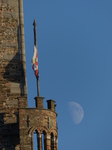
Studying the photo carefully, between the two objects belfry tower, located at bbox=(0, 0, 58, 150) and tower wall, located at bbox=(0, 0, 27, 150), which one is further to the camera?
tower wall, located at bbox=(0, 0, 27, 150)

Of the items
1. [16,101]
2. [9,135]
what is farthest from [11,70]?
[9,135]

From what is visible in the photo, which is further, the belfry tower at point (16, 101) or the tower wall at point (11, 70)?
the tower wall at point (11, 70)

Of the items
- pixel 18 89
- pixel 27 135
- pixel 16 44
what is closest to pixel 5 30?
pixel 16 44

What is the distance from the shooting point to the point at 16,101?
52.2m

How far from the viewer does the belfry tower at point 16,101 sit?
50562 mm

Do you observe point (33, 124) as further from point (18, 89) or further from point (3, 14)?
point (3, 14)

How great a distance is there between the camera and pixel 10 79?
5262cm

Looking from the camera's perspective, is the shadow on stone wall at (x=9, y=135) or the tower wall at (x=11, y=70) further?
the tower wall at (x=11, y=70)

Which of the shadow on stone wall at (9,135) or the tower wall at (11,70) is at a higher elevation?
the tower wall at (11,70)

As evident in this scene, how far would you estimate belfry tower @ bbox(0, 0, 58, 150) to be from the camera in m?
50.6

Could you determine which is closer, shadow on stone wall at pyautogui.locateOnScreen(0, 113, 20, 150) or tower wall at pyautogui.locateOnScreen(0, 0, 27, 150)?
shadow on stone wall at pyautogui.locateOnScreen(0, 113, 20, 150)

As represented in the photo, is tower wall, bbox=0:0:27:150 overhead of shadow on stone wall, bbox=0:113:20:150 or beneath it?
overhead

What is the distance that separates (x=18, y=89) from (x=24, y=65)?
6.33 ft

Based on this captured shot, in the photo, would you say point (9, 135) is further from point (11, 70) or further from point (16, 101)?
point (11, 70)
